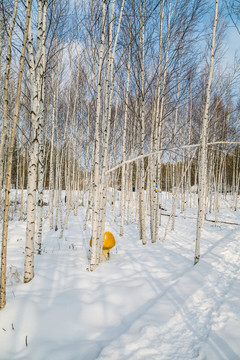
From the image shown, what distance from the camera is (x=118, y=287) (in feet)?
9.68

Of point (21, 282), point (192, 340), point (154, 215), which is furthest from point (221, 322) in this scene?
point (154, 215)

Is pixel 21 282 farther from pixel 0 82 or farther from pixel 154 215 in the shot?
pixel 0 82

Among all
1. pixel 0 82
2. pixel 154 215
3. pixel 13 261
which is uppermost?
pixel 0 82

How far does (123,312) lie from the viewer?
7.72 feet

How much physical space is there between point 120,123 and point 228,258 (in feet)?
31.0

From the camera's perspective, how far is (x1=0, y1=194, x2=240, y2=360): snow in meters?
1.72

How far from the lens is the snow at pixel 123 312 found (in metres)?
1.72

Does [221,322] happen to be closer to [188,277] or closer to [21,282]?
[188,277]

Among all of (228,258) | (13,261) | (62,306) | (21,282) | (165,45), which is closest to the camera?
(62,306)

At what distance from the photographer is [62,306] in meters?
2.34

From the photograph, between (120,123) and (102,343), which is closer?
(102,343)

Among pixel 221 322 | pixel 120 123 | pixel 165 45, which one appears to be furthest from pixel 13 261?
pixel 120 123

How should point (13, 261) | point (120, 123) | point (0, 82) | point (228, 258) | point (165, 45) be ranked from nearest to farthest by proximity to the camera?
point (13, 261) → point (228, 258) → point (165, 45) → point (0, 82) → point (120, 123)

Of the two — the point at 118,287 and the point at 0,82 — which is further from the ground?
the point at 0,82
